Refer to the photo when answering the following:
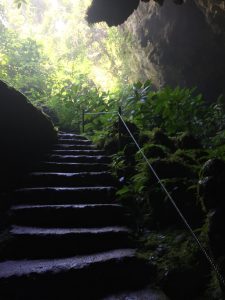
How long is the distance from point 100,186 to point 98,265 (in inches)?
87.3

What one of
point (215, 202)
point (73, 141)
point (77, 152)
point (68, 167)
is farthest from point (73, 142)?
point (215, 202)

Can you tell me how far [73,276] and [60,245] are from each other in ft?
2.00

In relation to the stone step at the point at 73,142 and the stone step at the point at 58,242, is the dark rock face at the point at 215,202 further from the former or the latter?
the stone step at the point at 73,142

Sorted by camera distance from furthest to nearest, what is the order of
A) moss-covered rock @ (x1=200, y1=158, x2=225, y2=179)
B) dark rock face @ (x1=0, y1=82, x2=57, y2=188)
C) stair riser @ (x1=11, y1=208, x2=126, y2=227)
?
1. dark rock face @ (x1=0, y1=82, x2=57, y2=188)
2. stair riser @ (x1=11, y1=208, x2=126, y2=227)
3. moss-covered rock @ (x1=200, y1=158, x2=225, y2=179)

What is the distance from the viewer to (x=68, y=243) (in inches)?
147

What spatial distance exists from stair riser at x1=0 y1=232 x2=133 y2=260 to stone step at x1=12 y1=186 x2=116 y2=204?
1072mm

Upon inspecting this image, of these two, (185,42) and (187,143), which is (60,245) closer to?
(187,143)

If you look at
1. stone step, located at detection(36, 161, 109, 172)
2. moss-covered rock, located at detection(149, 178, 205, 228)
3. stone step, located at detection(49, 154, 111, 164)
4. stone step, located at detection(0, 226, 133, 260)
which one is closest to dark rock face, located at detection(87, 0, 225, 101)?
stone step, located at detection(49, 154, 111, 164)

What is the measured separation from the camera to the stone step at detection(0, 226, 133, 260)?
3.55 meters

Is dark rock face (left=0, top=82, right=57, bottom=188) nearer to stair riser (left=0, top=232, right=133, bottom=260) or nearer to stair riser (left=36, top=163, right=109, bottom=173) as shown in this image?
stair riser (left=36, top=163, right=109, bottom=173)

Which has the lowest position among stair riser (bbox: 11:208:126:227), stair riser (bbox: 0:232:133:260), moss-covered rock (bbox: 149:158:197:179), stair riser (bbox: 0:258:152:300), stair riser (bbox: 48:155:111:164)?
stair riser (bbox: 0:258:152:300)

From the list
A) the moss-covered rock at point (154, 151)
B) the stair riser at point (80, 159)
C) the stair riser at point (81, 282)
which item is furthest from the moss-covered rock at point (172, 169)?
the stair riser at point (80, 159)

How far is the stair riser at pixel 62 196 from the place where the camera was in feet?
15.6

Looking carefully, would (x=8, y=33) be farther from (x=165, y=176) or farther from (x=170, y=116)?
(x=165, y=176)
